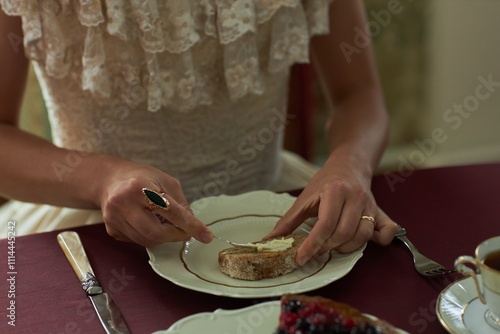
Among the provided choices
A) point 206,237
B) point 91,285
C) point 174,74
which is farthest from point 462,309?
point 174,74

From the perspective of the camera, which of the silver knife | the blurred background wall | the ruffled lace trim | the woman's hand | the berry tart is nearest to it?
the berry tart

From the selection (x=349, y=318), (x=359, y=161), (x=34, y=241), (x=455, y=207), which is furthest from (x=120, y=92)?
(x=349, y=318)

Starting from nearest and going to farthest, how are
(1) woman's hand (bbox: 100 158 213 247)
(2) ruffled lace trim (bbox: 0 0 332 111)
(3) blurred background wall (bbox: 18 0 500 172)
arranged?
(1) woman's hand (bbox: 100 158 213 247) < (2) ruffled lace trim (bbox: 0 0 332 111) < (3) blurred background wall (bbox: 18 0 500 172)

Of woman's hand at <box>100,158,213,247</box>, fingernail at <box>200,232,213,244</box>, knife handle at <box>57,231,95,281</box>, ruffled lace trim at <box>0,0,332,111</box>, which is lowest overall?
knife handle at <box>57,231,95,281</box>

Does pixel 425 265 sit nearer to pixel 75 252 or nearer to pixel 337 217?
pixel 337 217

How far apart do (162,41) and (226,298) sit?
1.81 feet

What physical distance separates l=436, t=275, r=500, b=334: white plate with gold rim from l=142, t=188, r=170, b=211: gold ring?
0.37m

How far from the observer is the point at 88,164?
3.58 ft

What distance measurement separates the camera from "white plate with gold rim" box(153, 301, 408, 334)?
0.74 metres

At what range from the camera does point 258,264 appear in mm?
873

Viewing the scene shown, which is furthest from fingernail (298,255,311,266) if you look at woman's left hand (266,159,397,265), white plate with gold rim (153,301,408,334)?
white plate with gold rim (153,301,408,334)

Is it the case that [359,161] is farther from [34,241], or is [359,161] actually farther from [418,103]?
[418,103]

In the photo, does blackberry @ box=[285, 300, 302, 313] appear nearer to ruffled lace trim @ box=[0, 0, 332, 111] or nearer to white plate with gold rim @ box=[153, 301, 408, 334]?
white plate with gold rim @ box=[153, 301, 408, 334]

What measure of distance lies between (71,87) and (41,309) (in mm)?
559
